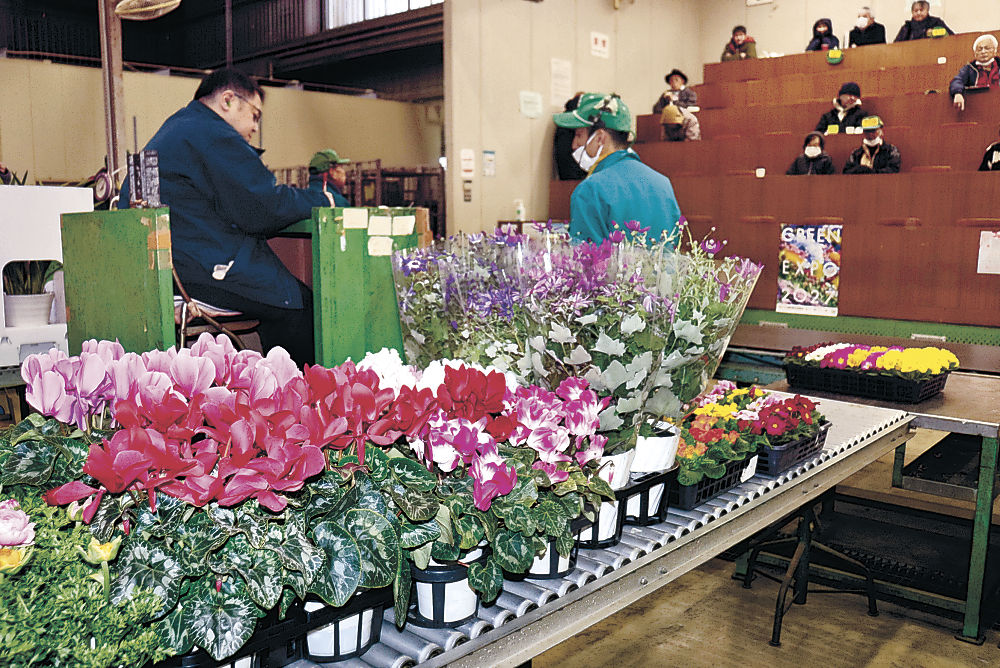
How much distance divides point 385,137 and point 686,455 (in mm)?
6874

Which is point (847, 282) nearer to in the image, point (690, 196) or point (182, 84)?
point (690, 196)

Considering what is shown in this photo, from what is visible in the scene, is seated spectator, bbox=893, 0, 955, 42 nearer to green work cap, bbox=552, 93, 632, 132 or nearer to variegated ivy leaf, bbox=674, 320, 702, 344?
green work cap, bbox=552, 93, 632, 132

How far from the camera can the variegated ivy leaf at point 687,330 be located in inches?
50.3

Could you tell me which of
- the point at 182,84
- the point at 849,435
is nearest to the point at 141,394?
the point at 849,435

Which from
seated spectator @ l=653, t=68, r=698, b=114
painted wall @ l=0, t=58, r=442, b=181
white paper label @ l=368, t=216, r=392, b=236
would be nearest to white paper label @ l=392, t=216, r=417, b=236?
white paper label @ l=368, t=216, r=392, b=236

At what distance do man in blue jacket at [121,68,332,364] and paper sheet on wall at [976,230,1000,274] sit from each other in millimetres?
3629

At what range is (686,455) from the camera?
1.39 m

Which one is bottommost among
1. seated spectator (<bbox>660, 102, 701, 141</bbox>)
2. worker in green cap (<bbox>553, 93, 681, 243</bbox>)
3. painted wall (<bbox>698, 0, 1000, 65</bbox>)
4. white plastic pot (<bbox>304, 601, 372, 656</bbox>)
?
white plastic pot (<bbox>304, 601, 372, 656</bbox>)

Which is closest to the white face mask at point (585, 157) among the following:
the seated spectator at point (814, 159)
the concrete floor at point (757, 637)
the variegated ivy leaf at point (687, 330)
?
the concrete floor at point (757, 637)

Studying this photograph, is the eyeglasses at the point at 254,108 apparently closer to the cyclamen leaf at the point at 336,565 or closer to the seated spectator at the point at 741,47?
the cyclamen leaf at the point at 336,565

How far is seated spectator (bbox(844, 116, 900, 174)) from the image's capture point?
5.70m

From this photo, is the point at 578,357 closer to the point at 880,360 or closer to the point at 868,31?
the point at 880,360

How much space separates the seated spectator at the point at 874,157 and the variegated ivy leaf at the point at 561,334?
5.18 meters

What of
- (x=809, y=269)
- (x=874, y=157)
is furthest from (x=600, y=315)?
(x=874, y=157)
